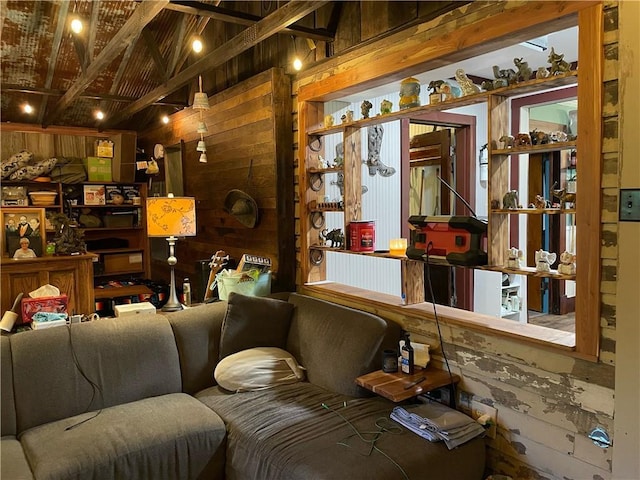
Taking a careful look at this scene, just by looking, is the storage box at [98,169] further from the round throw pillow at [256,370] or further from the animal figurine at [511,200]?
the animal figurine at [511,200]

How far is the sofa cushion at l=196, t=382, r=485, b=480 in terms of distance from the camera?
1.96 m

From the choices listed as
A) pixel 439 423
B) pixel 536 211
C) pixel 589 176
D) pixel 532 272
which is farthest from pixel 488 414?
pixel 589 176

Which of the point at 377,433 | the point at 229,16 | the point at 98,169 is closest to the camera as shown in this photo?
the point at 377,433

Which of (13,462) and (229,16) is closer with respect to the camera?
(13,462)

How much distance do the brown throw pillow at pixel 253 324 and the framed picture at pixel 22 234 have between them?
200 cm

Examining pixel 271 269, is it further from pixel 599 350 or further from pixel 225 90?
pixel 599 350

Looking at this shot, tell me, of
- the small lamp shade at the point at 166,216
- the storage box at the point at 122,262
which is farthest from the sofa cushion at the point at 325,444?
the storage box at the point at 122,262

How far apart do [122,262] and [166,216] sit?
3.31 m

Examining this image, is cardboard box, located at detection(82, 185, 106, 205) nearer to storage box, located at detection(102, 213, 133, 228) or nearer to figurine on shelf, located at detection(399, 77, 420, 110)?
storage box, located at detection(102, 213, 133, 228)

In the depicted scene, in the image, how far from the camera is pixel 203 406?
2584 mm

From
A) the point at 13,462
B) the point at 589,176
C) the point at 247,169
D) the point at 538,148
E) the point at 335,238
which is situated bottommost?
the point at 13,462

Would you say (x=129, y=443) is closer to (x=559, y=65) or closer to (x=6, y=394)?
(x=6, y=394)

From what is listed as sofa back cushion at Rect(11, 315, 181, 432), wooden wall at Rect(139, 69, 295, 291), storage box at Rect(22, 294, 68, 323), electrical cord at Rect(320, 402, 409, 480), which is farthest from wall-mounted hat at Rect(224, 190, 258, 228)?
electrical cord at Rect(320, 402, 409, 480)

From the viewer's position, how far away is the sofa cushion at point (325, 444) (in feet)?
6.44
